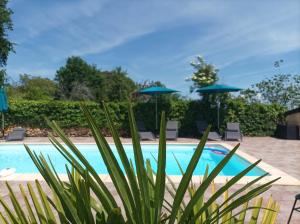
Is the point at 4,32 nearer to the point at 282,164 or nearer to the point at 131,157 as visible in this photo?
the point at 131,157

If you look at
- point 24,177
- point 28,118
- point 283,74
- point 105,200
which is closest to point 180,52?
point 283,74

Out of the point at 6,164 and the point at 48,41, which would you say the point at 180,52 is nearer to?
the point at 48,41

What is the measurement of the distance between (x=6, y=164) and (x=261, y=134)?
1254 centimetres

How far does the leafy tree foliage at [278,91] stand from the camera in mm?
26406

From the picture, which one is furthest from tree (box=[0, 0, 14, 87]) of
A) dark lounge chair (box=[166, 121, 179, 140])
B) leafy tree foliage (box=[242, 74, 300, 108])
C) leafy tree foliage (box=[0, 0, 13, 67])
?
leafy tree foliage (box=[242, 74, 300, 108])

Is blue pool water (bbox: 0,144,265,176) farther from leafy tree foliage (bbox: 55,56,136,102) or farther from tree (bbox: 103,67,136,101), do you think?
leafy tree foliage (bbox: 55,56,136,102)

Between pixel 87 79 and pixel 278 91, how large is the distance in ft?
109

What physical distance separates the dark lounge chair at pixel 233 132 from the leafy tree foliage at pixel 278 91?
1044cm

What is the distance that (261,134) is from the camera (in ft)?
57.7

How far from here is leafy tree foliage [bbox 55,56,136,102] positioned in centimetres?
4331

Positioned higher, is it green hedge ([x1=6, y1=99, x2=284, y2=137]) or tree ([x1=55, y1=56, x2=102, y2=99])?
tree ([x1=55, y1=56, x2=102, y2=99])

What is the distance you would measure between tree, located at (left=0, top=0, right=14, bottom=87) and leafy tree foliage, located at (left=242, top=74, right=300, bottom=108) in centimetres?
1883

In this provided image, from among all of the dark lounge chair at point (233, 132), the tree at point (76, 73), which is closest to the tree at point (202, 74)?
the dark lounge chair at point (233, 132)

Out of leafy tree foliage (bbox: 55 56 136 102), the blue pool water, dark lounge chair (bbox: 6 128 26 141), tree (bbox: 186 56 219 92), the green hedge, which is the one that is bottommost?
the blue pool water
